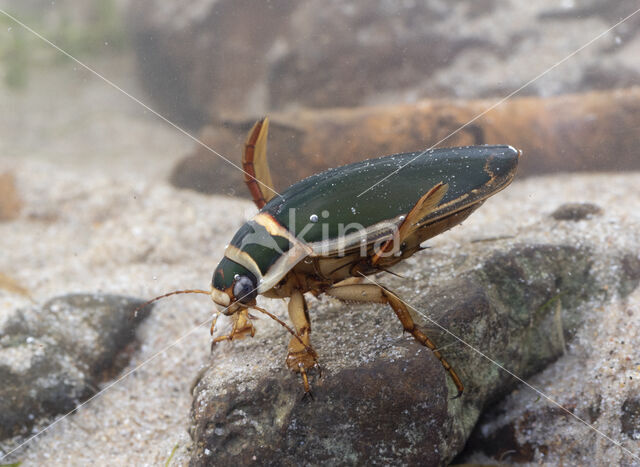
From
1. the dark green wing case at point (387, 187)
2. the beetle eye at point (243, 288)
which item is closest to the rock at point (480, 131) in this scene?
the dark green wing case at point (387, 187)

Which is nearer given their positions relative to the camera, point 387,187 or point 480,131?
point 387,187

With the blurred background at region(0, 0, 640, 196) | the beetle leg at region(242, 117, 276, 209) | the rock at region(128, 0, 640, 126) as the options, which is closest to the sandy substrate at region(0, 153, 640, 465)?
the beetle leg at region(242, 117, 276, 209)

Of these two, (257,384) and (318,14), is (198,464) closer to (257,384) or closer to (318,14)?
(257,384)

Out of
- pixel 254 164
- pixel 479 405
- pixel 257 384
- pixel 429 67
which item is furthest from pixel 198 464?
pixel 429 67

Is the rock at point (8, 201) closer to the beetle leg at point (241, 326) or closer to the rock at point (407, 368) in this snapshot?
the rock at point (407, 368)

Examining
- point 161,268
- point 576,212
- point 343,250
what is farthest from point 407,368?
point 161,268

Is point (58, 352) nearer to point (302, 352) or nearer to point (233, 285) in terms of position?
point (233, 285)
